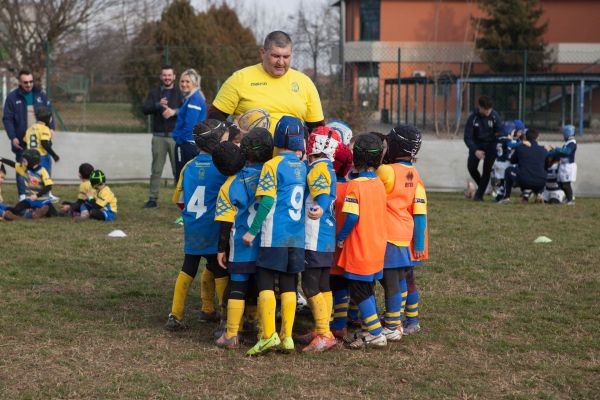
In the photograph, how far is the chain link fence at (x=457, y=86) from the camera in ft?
73.1

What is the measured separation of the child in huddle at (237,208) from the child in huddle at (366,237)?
642 mm

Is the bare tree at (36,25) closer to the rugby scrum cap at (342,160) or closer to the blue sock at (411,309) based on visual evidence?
the rugby scrum cap at (342,160)

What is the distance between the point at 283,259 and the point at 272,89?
165 centimetres

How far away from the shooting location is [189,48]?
21.8 m

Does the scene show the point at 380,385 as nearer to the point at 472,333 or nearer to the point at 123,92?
the point at 472,333

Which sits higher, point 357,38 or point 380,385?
point 357,38

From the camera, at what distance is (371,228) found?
6250 millimetres

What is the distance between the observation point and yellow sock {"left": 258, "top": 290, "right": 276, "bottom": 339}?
6.02 meters

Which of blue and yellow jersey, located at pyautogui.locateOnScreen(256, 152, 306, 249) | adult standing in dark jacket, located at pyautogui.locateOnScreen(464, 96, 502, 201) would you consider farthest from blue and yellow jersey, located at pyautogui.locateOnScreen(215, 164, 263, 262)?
adult standing in dark jacket, located at pyautogui.locateOnScreen(464, 96, 502, 201)

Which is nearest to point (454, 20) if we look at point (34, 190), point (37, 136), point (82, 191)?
point (37, 136)

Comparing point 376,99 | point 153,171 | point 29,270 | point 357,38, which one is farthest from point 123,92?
point 357,38

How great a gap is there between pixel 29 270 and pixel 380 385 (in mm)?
4759

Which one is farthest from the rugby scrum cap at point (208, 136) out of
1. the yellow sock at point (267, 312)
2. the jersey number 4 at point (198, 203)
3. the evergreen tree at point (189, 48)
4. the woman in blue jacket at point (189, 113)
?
the evergreen tree at point (189, 48)

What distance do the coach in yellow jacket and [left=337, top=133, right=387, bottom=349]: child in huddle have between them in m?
1.00
